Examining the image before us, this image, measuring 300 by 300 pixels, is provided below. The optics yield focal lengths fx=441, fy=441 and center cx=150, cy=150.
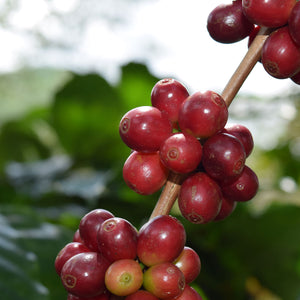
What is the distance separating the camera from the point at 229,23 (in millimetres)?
399

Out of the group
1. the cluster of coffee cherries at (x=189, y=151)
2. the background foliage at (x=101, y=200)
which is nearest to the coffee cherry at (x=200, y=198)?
the cluster of coffee cherries at (x=189, y=151)

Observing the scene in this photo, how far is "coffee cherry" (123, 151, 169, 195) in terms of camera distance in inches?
14.8

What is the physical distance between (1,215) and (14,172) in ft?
2.61

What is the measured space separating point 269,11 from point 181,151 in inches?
5.1

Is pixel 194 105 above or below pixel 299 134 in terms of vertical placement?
above

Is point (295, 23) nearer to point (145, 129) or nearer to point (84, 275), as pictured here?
point (145, 129)

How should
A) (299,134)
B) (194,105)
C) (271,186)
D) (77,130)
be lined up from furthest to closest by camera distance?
(299,134), (77,130), (271,186), (194,105)

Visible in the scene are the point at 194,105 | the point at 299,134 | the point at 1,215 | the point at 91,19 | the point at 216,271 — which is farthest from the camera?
the point at 91,19

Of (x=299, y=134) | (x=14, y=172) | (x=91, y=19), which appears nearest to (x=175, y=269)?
(x=14, y=172)

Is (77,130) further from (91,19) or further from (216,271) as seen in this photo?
(91,19)

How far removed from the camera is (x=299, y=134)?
6.14 feet

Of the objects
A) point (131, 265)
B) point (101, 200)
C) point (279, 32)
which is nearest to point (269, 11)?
point (279, 32)

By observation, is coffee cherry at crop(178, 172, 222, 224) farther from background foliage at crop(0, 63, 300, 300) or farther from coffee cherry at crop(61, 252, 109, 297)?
background foliage at crop(0, 63, 300, 300)

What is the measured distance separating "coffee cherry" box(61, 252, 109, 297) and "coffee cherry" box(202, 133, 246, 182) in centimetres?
12
